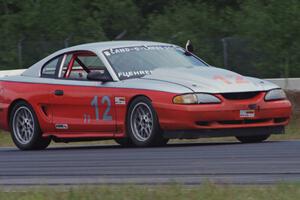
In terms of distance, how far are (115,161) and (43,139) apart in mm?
3571

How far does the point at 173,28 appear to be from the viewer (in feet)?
93.5

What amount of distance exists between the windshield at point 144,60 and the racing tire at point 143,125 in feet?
2.06

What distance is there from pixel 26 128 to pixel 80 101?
1.12 meters

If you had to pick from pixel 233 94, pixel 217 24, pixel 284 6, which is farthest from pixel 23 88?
pixel 217 24

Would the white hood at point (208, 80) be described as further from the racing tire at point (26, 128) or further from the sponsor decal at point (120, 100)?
the racing tire at point (26, 128)

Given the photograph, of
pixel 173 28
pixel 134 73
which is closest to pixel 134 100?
pixel 134 73

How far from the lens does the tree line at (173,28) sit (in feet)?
80.4

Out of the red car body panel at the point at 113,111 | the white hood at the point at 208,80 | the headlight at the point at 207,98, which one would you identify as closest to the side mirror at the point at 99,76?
the red car body panel at the point at 113,111

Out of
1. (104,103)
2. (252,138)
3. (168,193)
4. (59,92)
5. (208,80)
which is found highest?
(208,80)

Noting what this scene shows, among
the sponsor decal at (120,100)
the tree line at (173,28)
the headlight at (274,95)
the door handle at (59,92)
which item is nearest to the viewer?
the headlight at (274,95)

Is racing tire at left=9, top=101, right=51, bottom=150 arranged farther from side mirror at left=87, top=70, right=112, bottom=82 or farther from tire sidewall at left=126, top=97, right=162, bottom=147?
tire sidewall at left=126, top=97, right=162, bottom=147

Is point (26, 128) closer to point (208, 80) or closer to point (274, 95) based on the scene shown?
point (208, 80)

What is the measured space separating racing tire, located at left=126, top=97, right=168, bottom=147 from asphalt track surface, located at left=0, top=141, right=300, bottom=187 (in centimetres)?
21

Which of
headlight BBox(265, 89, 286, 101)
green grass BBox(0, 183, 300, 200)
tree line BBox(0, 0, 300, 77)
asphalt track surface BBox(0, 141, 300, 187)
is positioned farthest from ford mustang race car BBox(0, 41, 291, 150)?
tree line BBox(0, 0, 300, 77)
